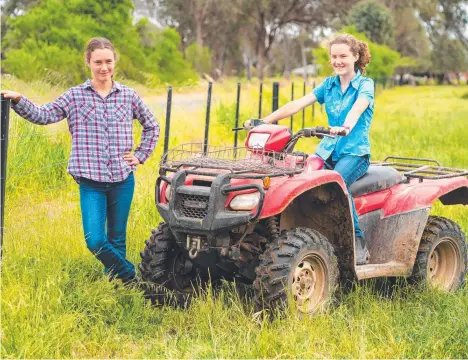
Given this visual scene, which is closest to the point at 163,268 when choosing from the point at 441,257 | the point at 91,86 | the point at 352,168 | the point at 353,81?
the point at 91,86

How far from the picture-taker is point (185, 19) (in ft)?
197

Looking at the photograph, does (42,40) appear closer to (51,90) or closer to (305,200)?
(51,90)

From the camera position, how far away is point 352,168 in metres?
5.88

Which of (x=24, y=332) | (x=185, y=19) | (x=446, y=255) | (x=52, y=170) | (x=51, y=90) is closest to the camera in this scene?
(x=24, y=332)

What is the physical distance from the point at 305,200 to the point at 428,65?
78.8 meters

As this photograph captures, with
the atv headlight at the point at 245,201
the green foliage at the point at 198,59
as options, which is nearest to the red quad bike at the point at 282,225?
the atv headlight at the point at 245,201

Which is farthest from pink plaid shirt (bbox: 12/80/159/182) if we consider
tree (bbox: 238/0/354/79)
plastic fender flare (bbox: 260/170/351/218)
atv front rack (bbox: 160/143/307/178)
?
tree (bbox: 238/0/354/79)

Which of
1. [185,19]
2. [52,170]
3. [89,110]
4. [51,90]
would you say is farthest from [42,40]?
[185,19]

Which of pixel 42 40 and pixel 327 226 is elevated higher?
pixel 42 40

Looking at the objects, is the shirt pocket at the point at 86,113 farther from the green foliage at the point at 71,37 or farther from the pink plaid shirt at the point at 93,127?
the green foliage at the point at 71,37

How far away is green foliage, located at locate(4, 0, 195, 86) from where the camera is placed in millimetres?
24500

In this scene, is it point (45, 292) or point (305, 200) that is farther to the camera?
point (305, 200)

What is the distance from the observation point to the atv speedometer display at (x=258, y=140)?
18.1 feet

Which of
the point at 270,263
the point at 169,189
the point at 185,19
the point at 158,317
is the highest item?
the point at 185,19
